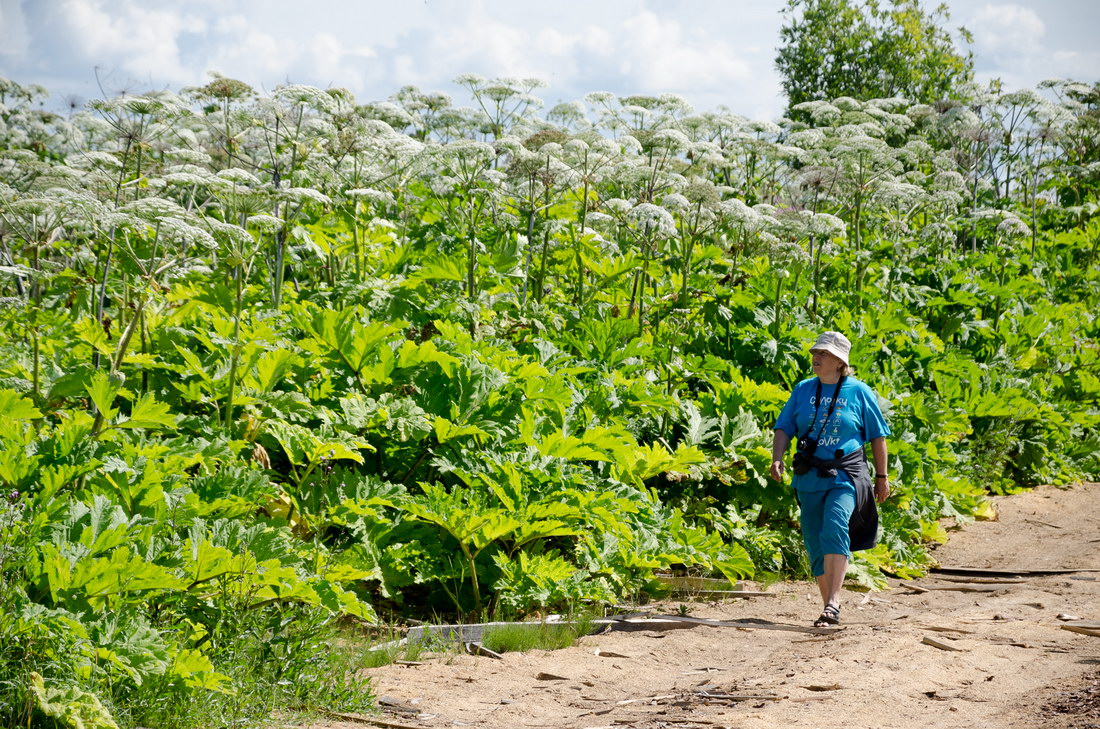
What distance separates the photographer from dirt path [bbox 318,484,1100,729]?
4.30 metres

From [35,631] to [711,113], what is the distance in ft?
34.3

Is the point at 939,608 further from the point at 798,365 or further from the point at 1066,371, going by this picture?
the point at 1066,371

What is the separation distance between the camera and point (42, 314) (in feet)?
Result: 23.6

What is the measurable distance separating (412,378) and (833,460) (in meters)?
2.83

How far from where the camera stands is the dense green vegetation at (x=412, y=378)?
430 centimetres

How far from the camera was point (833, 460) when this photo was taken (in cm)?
656

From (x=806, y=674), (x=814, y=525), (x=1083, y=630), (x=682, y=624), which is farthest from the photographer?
(x=814, y=525)

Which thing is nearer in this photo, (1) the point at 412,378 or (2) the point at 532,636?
(2) the point at 532,636

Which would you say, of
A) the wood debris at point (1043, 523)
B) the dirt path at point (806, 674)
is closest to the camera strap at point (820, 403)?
the dirt path at point (806, 674)

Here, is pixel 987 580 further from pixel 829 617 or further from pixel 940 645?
pixel 940 645

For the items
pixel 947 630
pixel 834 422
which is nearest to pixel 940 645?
pixel 947 630

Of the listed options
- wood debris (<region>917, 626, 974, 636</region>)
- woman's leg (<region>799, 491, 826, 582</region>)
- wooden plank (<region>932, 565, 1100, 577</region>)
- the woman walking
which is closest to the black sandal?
the woman walking

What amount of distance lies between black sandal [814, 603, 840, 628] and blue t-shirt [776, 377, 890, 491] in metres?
0.76

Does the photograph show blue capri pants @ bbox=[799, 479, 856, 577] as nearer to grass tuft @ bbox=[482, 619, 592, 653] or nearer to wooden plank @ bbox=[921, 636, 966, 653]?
wooden plank @ bbox=[921, 636, 966, 653]
